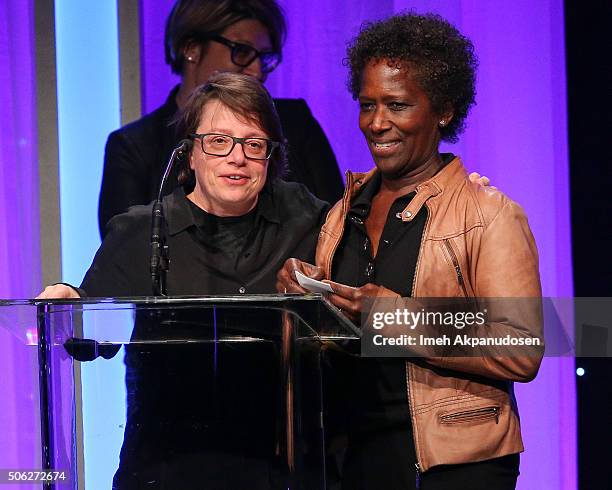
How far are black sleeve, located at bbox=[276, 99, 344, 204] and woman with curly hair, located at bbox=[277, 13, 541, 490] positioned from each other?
86 centimetres

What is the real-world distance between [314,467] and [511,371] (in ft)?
1.92

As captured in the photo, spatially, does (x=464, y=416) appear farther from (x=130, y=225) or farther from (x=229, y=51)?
(x=229, y=51)

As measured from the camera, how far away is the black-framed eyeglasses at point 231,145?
8.50 ft

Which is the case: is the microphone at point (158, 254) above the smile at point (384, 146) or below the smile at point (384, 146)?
below

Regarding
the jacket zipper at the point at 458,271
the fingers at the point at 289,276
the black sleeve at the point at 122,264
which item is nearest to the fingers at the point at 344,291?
the fingers at the point at 289,276

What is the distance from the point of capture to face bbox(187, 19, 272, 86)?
3381 mm

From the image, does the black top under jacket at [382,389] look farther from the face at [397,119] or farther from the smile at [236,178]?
the smile at [236,178]

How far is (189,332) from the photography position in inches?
75.6

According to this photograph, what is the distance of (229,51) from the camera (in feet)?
11.1

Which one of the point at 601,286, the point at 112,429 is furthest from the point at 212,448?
the point at 601,286

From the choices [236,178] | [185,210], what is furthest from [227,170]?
[185,210]

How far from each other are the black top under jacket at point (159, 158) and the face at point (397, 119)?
1.01 meters

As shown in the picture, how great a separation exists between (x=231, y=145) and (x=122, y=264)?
45 cm

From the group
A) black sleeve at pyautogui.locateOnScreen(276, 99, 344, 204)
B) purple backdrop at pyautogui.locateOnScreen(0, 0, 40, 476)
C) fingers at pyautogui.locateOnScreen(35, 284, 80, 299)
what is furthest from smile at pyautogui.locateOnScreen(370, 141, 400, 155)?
purple backdrop at pyautogui.locateOnScreen(0, 0, 40, 476)
